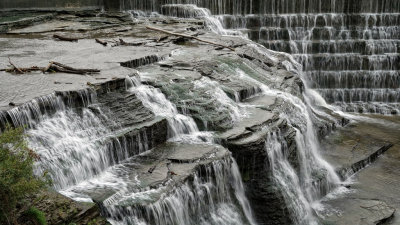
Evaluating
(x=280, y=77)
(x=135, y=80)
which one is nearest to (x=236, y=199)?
(x=135, y=80)

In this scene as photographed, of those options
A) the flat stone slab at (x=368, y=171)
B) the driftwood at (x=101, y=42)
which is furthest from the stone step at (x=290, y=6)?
the driftwood at (x=101, y=42)

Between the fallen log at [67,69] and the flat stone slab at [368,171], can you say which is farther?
the fallen log at [67,69]

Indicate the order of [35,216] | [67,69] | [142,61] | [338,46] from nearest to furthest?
1. [35,216]
2. [67,69]
3. [142,61]
4. [338,46]

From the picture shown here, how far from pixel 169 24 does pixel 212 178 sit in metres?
11.1

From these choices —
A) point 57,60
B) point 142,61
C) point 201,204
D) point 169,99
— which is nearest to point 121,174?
point 201,204

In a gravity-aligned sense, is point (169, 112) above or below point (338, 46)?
below

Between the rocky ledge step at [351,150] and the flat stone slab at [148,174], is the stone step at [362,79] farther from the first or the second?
the flat stone slab at [148,174]

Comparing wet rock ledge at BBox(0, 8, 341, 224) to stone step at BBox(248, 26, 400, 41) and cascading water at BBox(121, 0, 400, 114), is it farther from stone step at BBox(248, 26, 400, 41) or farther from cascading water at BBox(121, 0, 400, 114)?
stone step at BBox(248, 26, 400, 41)

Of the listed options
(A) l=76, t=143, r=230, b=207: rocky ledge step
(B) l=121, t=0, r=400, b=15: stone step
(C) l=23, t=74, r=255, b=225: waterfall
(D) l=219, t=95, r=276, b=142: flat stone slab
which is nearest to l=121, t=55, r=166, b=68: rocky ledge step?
(C) l=23, t=74, r=255, b=225: waterfall

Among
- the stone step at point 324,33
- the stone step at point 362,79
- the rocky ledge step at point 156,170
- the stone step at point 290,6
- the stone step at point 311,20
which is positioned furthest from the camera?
the stone step at point 290,6

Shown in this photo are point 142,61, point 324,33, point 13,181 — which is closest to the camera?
point 13,181

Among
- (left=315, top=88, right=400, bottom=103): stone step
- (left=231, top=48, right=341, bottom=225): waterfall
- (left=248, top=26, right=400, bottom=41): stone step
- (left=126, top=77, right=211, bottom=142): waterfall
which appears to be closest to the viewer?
(left=126, top=77, right=211, bottom=142): waterfall

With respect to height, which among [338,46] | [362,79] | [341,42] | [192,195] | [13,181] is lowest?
[192,195]

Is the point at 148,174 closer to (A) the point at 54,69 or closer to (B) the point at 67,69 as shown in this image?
(B) the point at 67,69
